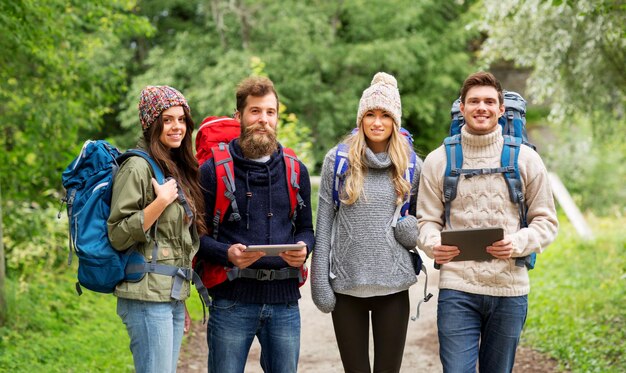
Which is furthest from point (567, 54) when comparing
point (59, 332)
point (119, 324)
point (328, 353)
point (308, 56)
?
point (308, 56)

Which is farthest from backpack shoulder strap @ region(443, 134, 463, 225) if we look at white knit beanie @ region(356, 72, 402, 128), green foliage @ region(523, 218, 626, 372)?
green foliage @ region(523, 218, 626, 372)

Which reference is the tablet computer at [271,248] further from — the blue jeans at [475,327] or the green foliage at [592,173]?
the green foliage at [592,173]

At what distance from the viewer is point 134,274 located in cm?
365

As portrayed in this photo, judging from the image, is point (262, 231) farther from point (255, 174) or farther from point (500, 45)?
point (500, 45)

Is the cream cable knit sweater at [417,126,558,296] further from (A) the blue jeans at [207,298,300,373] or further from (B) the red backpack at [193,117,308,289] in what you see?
(A) the blue jeans at [207,298,300,373]

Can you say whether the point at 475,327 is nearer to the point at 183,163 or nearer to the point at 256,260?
the point at 256,260

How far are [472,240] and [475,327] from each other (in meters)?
0.54

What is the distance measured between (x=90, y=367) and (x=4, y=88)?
3726mm

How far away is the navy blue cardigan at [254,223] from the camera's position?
4.01m

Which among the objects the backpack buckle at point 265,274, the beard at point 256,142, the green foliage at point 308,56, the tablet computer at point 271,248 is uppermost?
the green foliage at point 308,56

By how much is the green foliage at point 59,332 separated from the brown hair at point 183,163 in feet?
9.57

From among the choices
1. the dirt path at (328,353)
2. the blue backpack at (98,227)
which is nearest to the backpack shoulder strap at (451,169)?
the blue backpack at (98,227)

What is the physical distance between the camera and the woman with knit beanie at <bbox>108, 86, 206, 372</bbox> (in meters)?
3.61

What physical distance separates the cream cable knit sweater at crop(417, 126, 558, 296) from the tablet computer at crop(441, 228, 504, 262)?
0.18m
